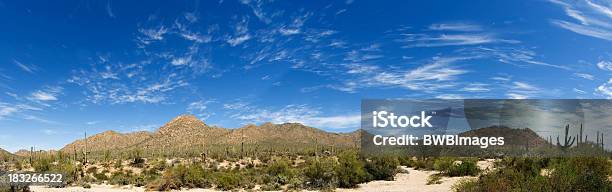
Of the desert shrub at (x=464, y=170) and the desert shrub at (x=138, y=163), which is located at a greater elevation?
the desert shrub at (x=464, y=170)

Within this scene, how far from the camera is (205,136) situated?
111812 mm

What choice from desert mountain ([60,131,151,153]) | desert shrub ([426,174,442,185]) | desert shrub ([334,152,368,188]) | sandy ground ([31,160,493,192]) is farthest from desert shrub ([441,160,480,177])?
desert mountain ([60,131,151,153])

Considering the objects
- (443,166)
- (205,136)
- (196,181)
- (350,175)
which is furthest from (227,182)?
(205,136)

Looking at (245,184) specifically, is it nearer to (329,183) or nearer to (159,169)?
(329,183)

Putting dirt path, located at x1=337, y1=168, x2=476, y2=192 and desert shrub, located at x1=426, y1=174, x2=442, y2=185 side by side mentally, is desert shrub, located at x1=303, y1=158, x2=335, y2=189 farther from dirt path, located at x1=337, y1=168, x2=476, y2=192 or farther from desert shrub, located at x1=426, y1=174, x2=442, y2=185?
desert shrub, located at x1=426, y1=174, x2=442, y2=185

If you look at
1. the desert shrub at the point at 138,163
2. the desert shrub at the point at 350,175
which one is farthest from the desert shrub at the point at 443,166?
the desert shrub at the point at 138,163

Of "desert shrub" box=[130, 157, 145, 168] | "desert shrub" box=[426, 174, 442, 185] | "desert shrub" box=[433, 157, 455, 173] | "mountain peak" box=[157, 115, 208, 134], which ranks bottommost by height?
"desert shrub" box=[130, 157, 145, 168]

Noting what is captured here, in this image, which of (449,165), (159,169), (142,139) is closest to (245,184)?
(449,165)

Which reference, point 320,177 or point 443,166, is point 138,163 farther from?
point 443,166

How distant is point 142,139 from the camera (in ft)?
396

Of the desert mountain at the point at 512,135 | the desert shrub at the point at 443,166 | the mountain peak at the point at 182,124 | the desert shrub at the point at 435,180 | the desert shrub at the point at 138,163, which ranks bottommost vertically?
the desert shrub at the point at 138,163

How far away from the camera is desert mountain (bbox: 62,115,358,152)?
10612 cm

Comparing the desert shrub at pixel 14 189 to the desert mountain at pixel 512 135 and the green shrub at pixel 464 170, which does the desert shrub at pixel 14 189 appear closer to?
the green shrub at pixel 464 170

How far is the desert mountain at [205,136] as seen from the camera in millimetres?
106125
